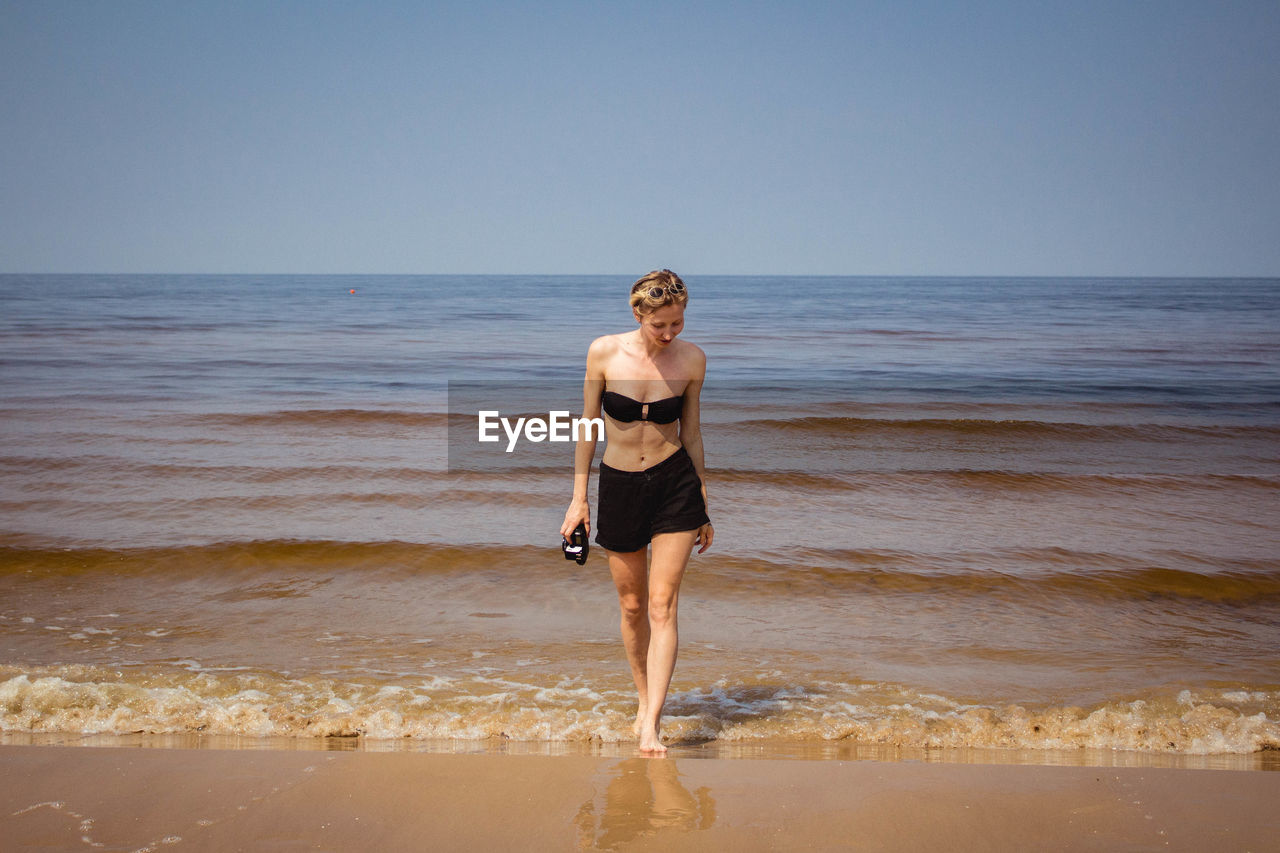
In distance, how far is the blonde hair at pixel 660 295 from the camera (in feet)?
12.3

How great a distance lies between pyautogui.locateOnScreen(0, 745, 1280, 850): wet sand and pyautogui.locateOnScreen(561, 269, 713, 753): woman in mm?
605

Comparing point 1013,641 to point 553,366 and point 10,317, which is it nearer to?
point 553,366

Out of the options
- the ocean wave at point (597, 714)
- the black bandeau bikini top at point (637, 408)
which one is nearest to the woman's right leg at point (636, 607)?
the ocean wave at point (597, 714)

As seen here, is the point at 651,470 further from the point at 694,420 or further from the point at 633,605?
the point at 633,605

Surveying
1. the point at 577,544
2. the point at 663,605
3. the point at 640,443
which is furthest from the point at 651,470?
the point at 663,605

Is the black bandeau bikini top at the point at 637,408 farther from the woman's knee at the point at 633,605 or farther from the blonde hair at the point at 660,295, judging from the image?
the woman's knee at the point at 633,605

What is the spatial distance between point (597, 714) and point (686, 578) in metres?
2.46

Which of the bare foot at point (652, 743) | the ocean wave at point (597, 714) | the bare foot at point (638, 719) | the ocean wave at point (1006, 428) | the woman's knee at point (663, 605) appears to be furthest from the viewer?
the ocean wave at point (1006, 428)

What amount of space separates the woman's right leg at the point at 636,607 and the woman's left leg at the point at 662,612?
0.11 metres

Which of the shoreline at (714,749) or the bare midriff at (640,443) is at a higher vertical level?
the bare midriff at (640,443)

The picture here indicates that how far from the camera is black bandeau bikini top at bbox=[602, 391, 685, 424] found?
12.9 ft

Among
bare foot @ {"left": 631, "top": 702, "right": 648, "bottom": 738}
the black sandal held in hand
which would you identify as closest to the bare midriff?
the black sandal held in hand

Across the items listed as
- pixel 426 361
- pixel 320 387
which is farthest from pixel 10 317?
pixel 320 387

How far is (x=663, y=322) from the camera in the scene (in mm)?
3775
